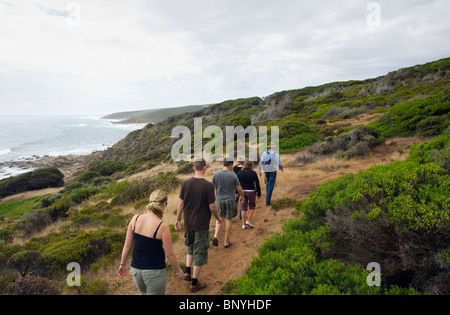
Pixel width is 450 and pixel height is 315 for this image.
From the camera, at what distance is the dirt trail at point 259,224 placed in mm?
4691

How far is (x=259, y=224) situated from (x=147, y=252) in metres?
4.33

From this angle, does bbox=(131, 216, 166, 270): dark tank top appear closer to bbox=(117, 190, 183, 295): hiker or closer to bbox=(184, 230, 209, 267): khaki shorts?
bbox=(117, 190, 183, 295): hiker

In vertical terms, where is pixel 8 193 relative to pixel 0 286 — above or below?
below

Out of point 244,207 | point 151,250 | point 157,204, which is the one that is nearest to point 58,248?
point 151,250

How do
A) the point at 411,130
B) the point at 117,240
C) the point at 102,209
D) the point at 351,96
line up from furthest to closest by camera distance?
1. the point at 351,96
2. the point at 411,130
3. the point at 102,209
4. the point at 117,240

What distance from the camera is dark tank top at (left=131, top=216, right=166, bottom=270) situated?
9.80 feet

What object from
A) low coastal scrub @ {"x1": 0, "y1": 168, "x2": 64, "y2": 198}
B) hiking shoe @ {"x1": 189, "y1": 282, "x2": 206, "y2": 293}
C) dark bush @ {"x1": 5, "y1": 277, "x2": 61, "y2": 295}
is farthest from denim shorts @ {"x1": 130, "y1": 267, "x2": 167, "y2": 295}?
low coastal scrub @ {"x1": 0, "y1": 168, "x2": 64, "y2": 198}

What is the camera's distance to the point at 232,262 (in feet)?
17.0

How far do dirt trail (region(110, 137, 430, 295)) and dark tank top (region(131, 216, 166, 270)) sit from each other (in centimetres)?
175

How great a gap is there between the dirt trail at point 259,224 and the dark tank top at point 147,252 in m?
1.75

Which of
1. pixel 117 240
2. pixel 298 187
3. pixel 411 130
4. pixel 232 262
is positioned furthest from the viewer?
pixel 411 130
